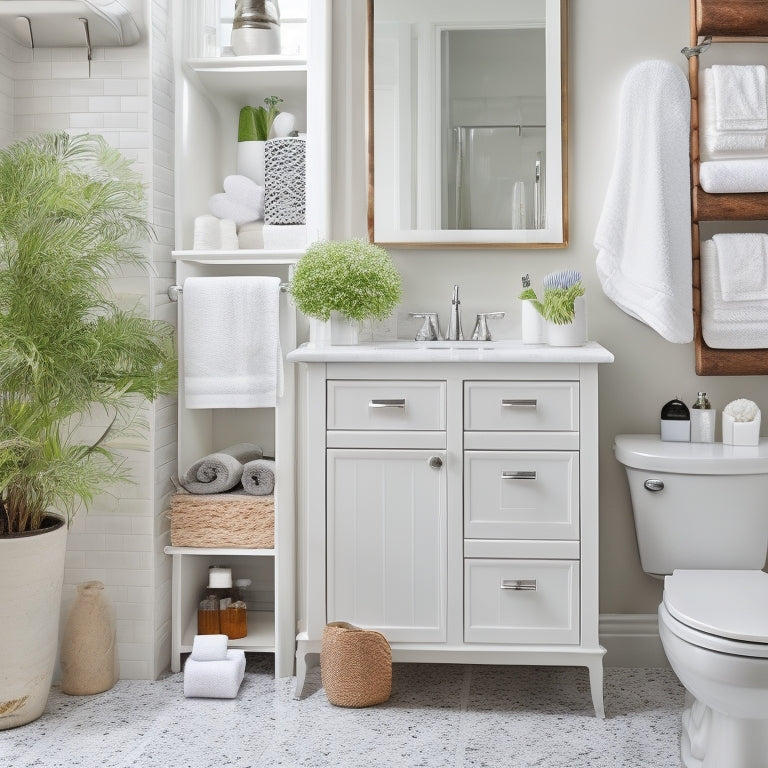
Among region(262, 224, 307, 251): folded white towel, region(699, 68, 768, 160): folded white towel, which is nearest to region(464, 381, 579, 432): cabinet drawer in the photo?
region(262, 224, 307, 251): folded white towel

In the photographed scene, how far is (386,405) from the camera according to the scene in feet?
7.25

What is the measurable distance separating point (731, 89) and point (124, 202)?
66.0 inches

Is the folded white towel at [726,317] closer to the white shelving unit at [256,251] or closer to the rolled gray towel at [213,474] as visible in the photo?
the white shelving unit at [256,251]

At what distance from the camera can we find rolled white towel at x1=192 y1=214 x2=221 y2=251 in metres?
2.53

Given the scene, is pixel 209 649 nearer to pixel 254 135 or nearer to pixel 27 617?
pixel 27 617

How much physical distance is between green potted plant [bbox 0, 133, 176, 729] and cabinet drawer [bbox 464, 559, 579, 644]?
0.98 meters

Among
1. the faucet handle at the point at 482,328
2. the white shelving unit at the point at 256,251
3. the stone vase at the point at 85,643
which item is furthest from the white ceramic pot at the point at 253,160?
the stone vase at the point at 85,643

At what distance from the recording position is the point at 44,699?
7.30 feet

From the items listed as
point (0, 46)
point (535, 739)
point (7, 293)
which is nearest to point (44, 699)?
point (7, 293)

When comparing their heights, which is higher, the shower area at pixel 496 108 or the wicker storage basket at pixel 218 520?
the shower area at pixel 496 108

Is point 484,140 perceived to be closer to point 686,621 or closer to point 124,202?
point 124,202

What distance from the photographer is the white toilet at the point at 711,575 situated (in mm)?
1758

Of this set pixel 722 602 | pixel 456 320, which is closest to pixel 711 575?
pixel 722 602

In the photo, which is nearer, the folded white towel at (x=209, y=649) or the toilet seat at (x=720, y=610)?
the toilet seat at (x=720, y=610)
